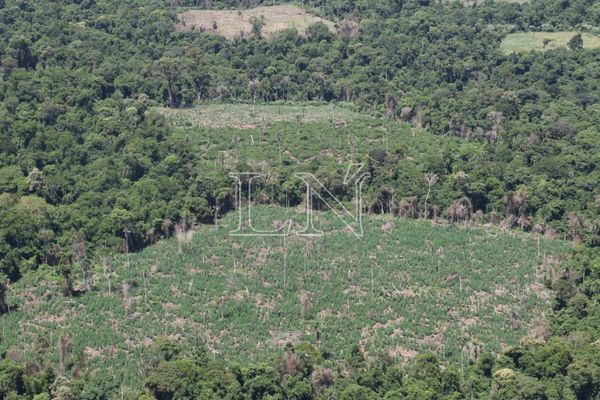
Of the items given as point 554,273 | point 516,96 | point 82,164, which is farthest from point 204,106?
point 554,273

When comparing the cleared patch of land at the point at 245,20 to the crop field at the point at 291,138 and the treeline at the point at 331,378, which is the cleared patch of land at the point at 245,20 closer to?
the crop field at the point at 291,138

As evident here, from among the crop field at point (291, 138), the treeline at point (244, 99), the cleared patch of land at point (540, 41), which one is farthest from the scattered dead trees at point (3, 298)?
the cleared patch of land at point (540, 41)

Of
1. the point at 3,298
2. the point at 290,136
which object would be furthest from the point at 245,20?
the point at 3,298

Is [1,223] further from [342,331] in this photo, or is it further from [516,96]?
[516,96]

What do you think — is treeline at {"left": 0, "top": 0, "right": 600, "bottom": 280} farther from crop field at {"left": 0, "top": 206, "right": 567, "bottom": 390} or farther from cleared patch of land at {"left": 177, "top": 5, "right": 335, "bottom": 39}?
crop field at {"left": 0, "top": 206, "right": 567, "bottom": 390}

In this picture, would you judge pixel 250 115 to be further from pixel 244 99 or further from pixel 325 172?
pixel 325 172

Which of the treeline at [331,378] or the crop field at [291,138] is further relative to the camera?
the crop field at [291,138]

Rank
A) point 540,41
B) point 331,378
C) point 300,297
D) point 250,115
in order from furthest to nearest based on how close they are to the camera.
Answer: point 540,41 → point 250,115 → point 300,297 → point 331,378
